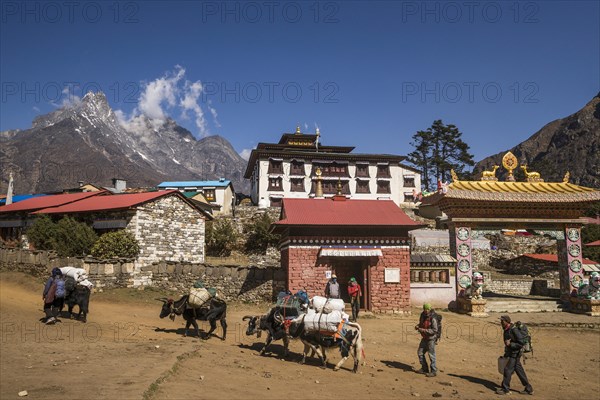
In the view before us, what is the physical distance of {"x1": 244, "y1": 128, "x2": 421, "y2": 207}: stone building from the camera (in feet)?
179

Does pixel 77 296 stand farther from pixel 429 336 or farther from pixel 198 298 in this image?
pixel 429 336

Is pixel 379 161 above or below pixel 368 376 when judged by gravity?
above

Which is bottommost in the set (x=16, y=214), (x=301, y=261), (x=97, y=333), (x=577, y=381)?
(x=577, y=381)

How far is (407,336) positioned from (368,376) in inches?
253

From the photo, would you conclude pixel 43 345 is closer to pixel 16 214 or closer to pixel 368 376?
pixel 368 376

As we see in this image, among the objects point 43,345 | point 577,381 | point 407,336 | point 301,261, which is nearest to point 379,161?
point 301,261

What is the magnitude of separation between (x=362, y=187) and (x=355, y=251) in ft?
120

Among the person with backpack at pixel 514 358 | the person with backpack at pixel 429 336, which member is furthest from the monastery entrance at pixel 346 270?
the person with backpack at pixel 514 358

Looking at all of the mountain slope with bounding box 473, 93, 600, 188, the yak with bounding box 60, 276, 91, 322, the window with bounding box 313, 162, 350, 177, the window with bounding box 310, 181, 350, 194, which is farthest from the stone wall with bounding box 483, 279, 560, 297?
the mountain slope with bounding box 473, 93, 600, 188

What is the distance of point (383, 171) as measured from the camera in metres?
57.8

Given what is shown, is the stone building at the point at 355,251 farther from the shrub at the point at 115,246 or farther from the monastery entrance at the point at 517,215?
the shrub at the point at 115,246

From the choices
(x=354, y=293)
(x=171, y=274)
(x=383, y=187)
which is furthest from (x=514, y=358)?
(x=383, y=187)

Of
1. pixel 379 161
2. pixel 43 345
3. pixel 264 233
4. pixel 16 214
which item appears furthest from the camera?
pixel 379 161

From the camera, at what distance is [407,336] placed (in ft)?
53.8
